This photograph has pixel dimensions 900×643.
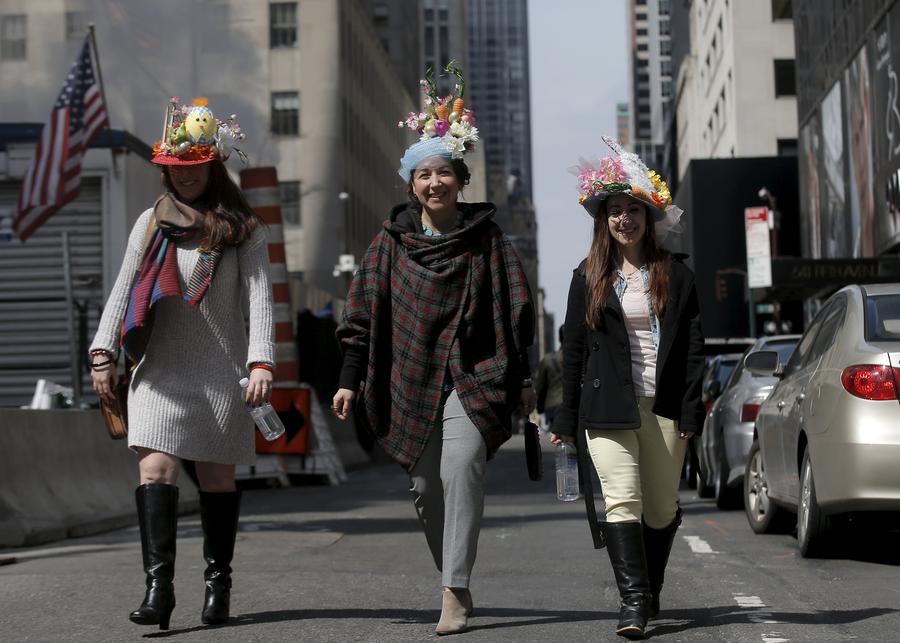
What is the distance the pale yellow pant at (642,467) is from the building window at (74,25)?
28.2 metres

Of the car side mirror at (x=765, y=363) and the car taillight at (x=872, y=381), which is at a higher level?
the car side mirror at (x=765, y=363)

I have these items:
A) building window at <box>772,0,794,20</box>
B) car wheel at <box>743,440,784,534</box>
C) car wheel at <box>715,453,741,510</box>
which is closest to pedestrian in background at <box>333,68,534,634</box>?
car wheel at <box>743,440,784,534</box>

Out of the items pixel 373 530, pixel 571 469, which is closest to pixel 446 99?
pixel 571 469

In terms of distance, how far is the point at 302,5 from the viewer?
60.9 meters

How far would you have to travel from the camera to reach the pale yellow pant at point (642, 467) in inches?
249

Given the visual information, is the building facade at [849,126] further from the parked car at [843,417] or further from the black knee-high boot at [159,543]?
the black knee-high boot at [159,543]

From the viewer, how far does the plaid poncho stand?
20.5ft

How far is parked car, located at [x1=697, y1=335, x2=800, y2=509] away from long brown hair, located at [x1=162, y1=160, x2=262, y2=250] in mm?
6454

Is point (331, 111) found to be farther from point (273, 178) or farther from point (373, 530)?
point (373, 530)

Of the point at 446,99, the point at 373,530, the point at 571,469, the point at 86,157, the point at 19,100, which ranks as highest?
the point at 19,100

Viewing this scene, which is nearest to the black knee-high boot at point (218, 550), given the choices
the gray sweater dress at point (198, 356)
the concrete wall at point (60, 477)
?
the gray sweater dress at point (198, 356)

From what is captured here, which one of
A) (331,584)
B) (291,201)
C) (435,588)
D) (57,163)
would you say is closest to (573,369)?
(435,588)

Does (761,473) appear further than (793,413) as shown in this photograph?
Yes

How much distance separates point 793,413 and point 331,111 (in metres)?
52.9
